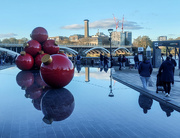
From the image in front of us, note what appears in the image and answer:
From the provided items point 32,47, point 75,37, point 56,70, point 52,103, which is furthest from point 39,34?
point 75,37

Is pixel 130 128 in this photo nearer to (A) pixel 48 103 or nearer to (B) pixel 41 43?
(A) pixel 48 103

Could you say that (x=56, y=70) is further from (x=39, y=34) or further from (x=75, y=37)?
(x=75, y=37)

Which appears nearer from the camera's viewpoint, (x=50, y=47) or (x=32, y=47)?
(x=32, y=47)

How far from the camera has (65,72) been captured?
780cm

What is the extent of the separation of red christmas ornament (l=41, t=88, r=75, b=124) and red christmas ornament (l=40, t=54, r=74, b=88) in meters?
0.50

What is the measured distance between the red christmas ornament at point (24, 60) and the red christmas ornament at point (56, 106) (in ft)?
25.0

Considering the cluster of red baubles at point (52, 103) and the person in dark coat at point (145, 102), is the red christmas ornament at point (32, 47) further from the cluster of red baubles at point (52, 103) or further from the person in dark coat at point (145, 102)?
the person in dark coat at point (145, 102)

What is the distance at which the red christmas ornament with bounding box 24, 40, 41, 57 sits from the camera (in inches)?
581

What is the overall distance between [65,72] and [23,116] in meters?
3.06

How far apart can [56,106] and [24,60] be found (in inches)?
375

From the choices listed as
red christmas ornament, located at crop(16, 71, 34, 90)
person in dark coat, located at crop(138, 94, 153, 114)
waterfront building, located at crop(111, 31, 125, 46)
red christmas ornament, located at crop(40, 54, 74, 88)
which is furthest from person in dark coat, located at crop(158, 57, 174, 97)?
waterfront building, located at crop(111, 31, 125, 46)

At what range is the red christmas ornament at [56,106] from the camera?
491 cm

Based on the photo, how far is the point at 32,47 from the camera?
48.4 feet

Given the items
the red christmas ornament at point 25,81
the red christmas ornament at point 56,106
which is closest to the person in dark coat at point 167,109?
the red christmas ornament at point 56,106
